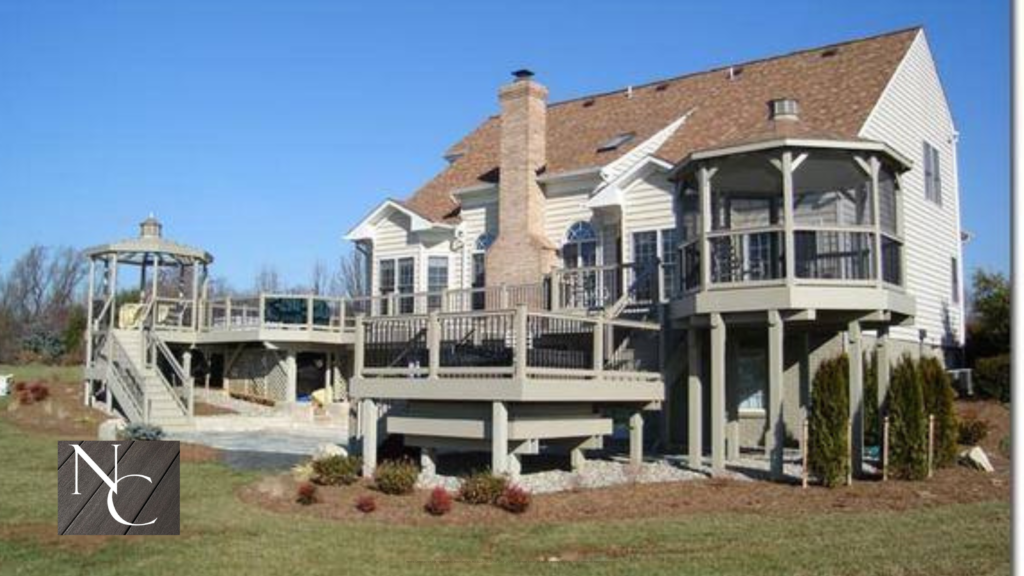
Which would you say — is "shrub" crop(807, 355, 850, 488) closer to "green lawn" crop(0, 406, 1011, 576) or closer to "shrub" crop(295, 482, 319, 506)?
"green lawn" crop(0, 406, 1011, 576)

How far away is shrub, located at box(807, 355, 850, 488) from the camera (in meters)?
14.1

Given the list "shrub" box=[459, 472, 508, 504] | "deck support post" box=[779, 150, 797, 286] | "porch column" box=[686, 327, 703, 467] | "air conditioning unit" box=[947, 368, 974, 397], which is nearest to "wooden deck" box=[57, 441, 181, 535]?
"shrub" box=[459, 472, 508, 504]

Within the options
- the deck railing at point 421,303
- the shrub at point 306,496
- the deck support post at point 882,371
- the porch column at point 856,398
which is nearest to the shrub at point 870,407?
the deck support post at point 882,371

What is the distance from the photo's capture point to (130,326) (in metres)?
29.9

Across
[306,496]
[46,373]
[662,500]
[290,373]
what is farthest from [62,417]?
[662,500]

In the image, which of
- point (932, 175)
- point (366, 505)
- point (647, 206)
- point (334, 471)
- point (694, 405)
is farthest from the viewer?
→ point (932, 175)

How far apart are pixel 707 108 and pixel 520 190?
4.98 m

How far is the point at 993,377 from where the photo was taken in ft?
76.4

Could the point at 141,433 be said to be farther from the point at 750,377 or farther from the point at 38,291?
the point at 38,291

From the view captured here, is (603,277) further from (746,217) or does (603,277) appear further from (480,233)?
(480,233)

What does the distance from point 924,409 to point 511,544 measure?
24.0ft

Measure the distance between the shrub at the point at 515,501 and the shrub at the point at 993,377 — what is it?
47.0 feet

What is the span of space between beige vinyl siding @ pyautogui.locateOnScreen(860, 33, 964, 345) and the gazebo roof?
2008 cm

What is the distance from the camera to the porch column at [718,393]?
50.6ft
